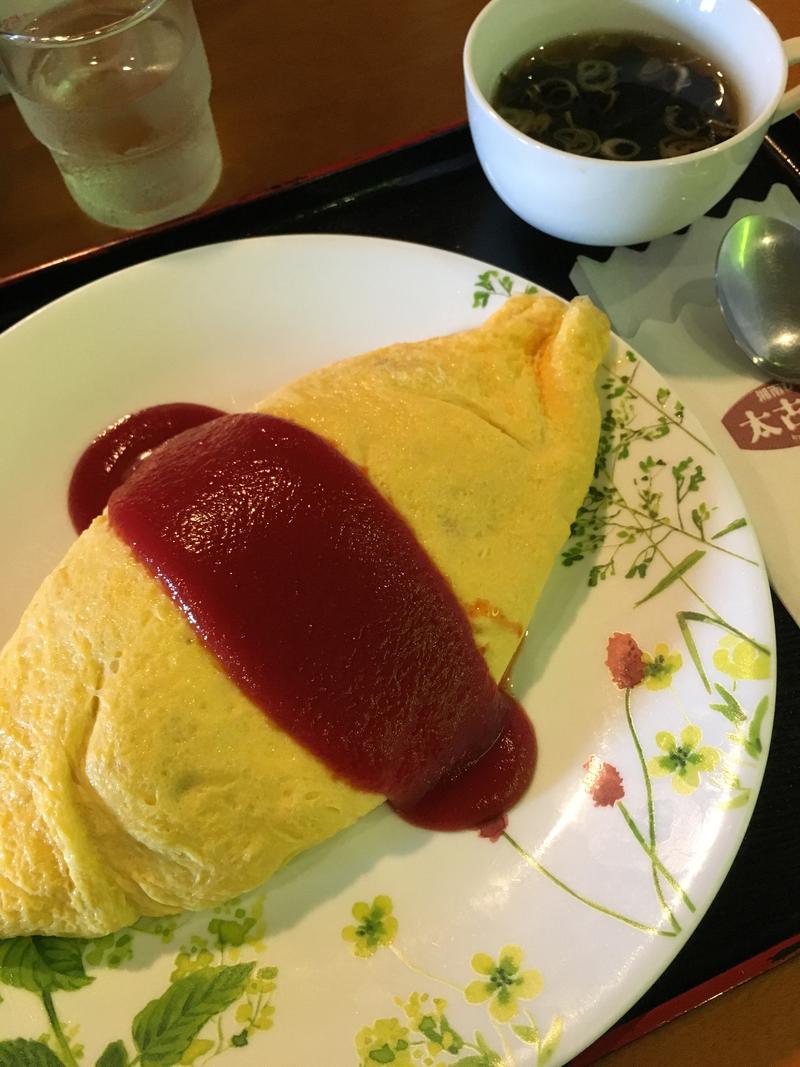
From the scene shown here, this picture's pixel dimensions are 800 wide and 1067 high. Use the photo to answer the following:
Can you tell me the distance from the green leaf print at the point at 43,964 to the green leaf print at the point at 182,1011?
12 cm

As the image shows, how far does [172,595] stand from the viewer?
123cm

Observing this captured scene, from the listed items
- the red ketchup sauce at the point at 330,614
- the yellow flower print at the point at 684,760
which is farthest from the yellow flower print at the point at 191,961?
the yellow flower print at the point at 684,760

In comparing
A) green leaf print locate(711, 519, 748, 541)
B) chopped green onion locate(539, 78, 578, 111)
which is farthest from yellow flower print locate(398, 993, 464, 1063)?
chopped green onion locate(539, 78, 578, 111)

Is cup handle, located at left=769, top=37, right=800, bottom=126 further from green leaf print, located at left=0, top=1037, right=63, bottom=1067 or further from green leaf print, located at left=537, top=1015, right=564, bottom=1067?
green leaf print, located at left=0, top=1037, right=63, bottom=1067

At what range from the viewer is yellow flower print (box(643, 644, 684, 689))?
137cm

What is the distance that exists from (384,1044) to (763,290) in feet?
5.55

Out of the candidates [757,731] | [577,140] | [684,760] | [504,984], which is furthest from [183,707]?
[577,140]

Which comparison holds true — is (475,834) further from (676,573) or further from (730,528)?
(730,528)

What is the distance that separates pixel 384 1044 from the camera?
114 centimetres

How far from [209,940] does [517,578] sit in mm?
779

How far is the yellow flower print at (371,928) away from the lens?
4.03 feet

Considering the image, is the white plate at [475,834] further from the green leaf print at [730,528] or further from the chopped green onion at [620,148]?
the chopped green onion at [620,148]

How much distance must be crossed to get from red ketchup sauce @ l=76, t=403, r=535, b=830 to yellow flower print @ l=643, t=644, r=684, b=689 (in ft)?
0.79

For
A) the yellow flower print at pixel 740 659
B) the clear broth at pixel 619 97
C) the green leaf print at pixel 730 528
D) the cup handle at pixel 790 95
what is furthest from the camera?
the clear broth at pixel 619 97
